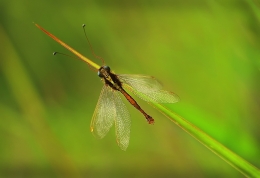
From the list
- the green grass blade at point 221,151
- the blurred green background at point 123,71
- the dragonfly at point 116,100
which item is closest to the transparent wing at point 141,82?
the dragonfly at point 116,100

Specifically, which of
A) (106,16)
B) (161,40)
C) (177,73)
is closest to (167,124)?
(177,73)

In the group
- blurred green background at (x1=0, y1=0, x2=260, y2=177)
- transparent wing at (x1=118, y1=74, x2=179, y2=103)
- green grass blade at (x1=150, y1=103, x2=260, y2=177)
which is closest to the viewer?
green grass blade at (x1=150, y1=103, x2=260, y2=177)

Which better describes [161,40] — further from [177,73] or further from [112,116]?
[112,116]

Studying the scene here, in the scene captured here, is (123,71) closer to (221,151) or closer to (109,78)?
(109,78)

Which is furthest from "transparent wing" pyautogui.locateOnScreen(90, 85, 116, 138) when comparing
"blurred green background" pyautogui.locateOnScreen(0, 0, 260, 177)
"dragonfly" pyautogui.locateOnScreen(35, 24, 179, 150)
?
"blurred green background" pyautogui.locateOnScreen(0, 0, 260, 177)

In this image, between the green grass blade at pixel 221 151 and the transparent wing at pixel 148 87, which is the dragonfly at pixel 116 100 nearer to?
the transparent wing at pixel 148 87

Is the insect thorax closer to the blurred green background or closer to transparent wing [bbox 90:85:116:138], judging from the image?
transparent wing [bbox 90:85:116:138]
